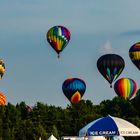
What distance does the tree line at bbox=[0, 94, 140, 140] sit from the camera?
84188 mm

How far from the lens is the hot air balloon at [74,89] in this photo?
8300 centimetres

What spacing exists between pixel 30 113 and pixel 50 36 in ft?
84.4

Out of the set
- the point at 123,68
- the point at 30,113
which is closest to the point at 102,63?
the point at 123,68

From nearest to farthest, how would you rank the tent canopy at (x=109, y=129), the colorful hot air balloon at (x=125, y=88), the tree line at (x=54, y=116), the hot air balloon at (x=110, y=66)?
the tent canopy at (x=109, y=129) < the hot air balloon at (x=110, y=66) < the tree line at (x=54, y=116) < the colorful hot air balloon at (x=125, y=88)

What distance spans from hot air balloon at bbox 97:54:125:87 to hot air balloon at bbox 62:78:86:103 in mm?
9305

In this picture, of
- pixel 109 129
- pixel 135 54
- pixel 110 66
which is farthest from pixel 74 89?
→ pixel 109 129

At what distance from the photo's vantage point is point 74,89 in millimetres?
83562

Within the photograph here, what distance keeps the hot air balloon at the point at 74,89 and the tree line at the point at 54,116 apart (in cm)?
452

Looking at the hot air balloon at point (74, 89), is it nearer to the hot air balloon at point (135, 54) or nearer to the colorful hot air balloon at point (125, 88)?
the colorful hot air balloon at point (125, 88)

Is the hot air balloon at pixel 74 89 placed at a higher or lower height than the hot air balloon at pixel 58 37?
lower

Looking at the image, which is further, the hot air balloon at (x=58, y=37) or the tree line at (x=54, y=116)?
the tree line at (x=54, y=116)

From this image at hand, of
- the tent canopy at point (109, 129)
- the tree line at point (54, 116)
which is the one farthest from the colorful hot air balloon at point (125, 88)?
the tent canopy at point (109, 129)

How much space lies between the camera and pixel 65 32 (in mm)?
76312

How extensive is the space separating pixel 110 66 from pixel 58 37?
6.18 meters
